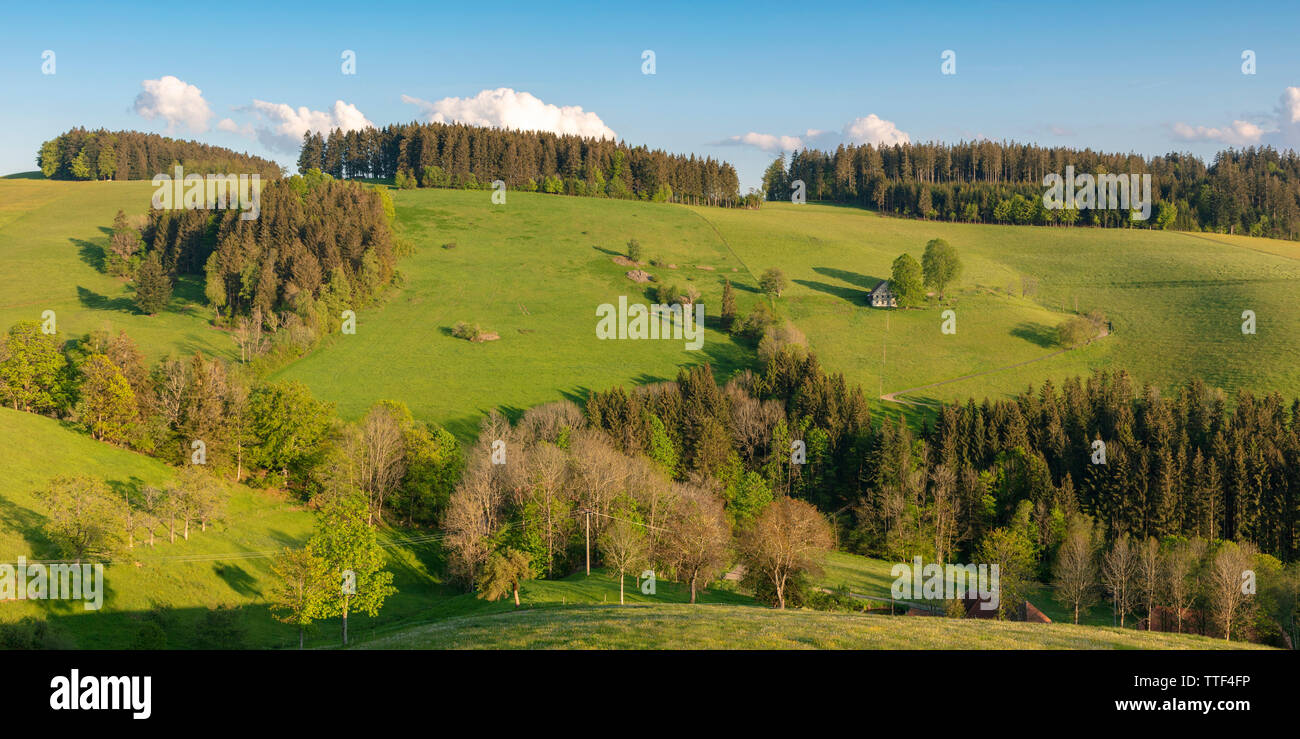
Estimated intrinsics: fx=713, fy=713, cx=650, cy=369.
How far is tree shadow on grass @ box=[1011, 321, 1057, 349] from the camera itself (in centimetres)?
11944

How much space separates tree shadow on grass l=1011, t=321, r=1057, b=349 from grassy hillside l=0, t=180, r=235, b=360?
12725cm

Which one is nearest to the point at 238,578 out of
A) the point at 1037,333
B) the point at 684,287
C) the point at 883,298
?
the point at 684,287

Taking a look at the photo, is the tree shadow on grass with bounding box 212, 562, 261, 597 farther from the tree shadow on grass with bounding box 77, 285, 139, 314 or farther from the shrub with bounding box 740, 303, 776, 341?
the shrub with bounding box 740, 303, 776, 341

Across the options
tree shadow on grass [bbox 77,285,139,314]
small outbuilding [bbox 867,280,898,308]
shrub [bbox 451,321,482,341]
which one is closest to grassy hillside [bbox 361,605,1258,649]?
shrub [bbox 451,321,482,341]

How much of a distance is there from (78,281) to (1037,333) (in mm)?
169377

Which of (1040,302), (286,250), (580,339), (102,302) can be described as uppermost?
(286,250)

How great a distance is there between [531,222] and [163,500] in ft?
399

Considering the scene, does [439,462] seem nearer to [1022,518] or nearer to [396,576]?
[396,576]

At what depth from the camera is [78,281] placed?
12788 centimetres

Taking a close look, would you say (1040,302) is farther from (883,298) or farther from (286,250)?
(286,250)

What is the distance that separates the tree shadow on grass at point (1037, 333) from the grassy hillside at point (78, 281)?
417 feet

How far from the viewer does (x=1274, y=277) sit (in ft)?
453
